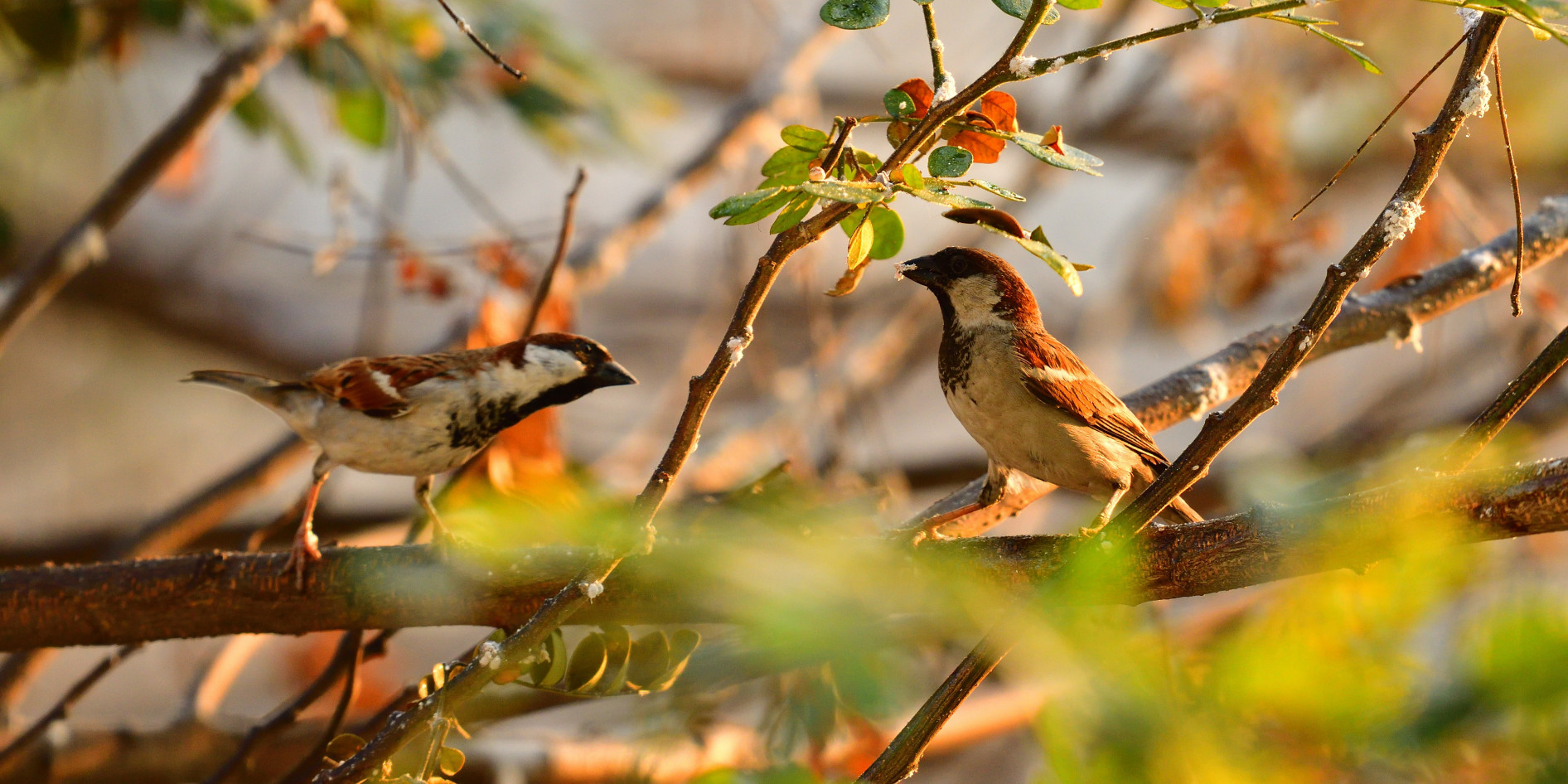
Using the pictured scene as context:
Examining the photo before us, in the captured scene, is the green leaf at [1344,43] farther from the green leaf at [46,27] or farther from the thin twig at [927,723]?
the green leaf at [46,27]

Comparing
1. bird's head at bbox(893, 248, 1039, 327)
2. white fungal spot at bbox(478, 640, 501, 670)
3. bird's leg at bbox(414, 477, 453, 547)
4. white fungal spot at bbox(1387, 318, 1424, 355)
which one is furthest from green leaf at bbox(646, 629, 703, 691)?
white fungal spot at bbox(1387, 318, 1424, 355)

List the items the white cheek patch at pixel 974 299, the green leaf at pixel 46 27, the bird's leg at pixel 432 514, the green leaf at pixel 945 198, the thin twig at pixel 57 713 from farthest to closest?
1. the green leaf at pixel 46 27
2. the white cheek patch at pixel 974 299
3. the thin twig at pixel 57 713
4. the bird's leg at pixel 432 514
5. the green leaf at pixel 945 198

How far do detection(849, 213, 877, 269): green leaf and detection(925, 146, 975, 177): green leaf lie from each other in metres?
0.09

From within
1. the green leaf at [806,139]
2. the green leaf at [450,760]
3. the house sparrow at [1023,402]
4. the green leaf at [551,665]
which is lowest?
the green leaf at [450,760]

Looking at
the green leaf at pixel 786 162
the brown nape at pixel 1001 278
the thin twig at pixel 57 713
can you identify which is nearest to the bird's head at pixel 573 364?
the brown nape at pixel 1001 278

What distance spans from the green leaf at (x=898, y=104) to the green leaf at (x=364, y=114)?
269 centimetres

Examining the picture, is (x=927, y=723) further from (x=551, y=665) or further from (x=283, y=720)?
(x=283, y=720)

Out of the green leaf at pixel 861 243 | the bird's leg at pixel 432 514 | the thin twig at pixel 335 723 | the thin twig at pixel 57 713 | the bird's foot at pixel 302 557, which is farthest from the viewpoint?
the thin twig at pixel 57 713

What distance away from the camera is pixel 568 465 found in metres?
3.11

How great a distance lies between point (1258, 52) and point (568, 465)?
11.7 feet

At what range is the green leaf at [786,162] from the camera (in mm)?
1142

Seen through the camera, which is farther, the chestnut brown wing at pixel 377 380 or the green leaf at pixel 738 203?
the chestnut brown wing at pixel 377 380

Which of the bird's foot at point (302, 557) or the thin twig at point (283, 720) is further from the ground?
the bird's foot at point (302, 557)

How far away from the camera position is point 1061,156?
3.32 ft
